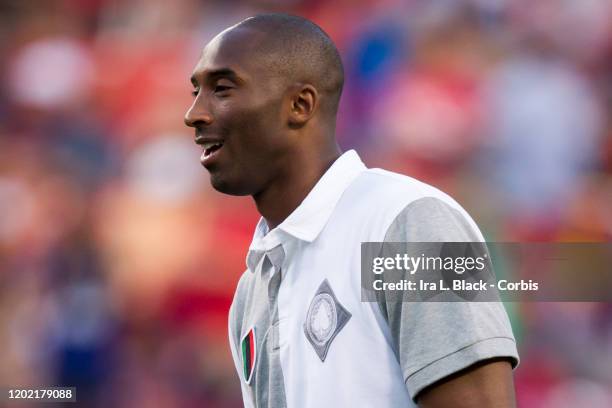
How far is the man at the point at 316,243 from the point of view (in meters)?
1.32

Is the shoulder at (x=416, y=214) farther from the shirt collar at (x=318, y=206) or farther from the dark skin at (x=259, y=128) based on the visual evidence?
the dark skin at (x=259, y=128)

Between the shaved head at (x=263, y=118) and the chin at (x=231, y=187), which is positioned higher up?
the shaved head at (x=263, y=118)

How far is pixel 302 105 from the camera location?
1.71 m

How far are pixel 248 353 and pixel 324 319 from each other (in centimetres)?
→ 29

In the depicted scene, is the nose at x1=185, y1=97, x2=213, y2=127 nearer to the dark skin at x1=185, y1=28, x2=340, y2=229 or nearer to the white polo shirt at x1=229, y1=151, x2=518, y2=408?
the dark skin at x1=185, y1=28, x2=340, y2=229

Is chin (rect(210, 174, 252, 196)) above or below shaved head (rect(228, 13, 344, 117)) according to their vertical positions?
below

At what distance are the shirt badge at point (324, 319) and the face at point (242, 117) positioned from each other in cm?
29

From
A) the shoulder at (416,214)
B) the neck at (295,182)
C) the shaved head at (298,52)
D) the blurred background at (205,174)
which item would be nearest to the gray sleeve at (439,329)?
the shoulder at (416,214)

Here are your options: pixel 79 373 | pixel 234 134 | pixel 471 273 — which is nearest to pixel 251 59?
pixel 234 134

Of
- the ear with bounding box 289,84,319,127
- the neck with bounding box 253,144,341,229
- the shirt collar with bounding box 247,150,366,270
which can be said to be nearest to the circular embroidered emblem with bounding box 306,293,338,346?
the shirt collar with bounding box 247,150,366,270

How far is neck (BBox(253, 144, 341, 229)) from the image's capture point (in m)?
1.67

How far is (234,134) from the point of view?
1693 mm


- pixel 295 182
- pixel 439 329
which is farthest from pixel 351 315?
pixel 295 182

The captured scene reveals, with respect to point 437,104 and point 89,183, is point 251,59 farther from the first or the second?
point 89,183
